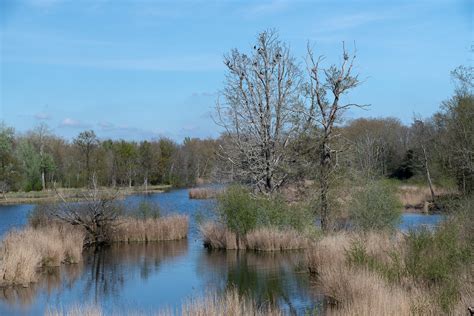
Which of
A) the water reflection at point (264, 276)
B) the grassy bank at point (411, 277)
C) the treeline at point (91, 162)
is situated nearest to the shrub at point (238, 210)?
the water reflection at point (264, 276)

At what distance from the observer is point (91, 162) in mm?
62906

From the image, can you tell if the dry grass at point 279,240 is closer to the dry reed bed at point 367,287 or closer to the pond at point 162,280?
the pond at point 162,280

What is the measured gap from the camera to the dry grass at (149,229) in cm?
2539

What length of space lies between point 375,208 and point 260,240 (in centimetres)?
469

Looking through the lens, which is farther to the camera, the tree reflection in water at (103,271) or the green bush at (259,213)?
the green bush at (259,213)

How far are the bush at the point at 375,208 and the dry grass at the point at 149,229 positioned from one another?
9.02m

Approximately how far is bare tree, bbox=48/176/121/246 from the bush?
10307mm

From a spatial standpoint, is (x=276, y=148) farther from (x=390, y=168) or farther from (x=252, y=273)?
(x=390, y=168)

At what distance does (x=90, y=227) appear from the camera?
2444cm

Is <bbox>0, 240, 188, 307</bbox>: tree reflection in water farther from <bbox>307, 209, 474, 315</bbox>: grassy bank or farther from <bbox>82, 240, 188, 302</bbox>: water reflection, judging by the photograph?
<bbox>307, 209, 474, 315</bbox>: grassy bank

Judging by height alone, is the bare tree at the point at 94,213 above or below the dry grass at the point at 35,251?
above

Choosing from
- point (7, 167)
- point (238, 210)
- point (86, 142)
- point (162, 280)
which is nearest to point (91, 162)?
point (86, 142)

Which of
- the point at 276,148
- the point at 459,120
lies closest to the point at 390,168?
the point at 459,120

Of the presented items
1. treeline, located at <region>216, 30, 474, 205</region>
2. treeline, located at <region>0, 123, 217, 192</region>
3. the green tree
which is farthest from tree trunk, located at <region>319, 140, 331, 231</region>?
the green tree
